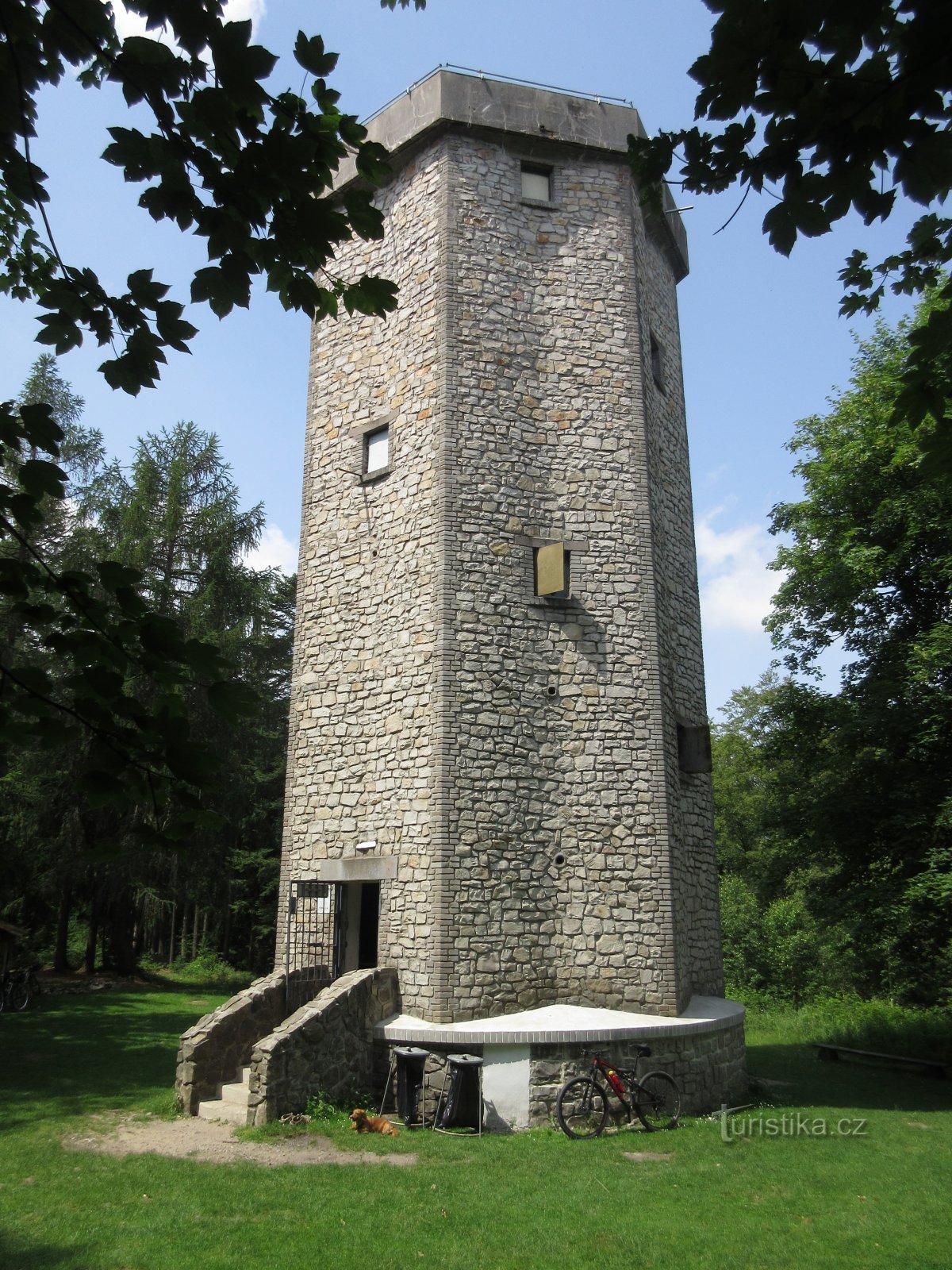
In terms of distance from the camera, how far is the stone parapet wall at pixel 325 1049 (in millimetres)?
8195

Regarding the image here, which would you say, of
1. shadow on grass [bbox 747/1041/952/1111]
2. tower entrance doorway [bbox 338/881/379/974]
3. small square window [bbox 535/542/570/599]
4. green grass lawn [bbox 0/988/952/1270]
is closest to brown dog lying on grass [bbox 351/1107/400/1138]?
green grass lawn [bbox 0/988/952/1270]

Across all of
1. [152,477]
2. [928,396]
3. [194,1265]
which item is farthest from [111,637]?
[152,477]

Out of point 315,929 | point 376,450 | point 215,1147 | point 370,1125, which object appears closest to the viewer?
point 215,1147

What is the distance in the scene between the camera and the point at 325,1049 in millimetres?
8664

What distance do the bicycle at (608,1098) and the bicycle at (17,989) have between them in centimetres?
1111

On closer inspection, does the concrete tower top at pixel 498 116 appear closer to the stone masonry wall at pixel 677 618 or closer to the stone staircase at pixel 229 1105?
the stone masonry wall at pixel 677 618

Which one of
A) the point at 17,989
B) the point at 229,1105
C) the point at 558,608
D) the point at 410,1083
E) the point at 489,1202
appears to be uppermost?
the point at 558,608

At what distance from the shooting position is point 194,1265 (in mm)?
5297

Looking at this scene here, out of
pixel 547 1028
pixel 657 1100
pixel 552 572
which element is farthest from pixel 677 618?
pixel 657 1100

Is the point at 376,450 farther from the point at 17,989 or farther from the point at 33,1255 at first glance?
the point at 17,989

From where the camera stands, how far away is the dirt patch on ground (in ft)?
24.2

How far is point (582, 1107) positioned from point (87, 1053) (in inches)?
270

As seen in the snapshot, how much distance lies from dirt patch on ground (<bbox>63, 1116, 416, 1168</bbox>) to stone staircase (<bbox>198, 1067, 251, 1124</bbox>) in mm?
160

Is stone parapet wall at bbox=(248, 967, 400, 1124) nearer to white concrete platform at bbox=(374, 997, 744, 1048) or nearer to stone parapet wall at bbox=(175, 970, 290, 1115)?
white concrete platform at bbox=(374, 997, 744, 1048)
